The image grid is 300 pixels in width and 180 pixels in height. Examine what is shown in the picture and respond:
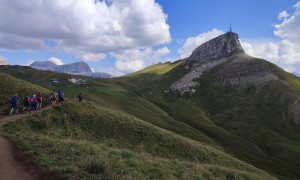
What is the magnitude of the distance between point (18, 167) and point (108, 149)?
32.0ft

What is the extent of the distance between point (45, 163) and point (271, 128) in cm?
13358

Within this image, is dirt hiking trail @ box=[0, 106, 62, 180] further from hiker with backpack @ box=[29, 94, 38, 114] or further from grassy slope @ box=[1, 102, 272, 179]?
hiker with backpack @ box=[29, 94, 38, 114]

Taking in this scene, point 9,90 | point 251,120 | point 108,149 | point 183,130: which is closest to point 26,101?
point 9,90

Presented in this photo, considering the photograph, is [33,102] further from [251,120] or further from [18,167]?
[251,120]

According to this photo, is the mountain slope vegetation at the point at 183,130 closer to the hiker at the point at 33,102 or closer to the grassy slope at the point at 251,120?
the grassy slope at the point at 251,120

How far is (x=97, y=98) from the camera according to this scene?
12075 centimetres

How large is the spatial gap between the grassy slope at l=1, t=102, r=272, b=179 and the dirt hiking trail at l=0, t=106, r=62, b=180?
581mm

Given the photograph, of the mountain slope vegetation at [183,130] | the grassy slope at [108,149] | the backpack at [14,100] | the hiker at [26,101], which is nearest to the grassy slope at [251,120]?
the mountain slope vegetation at [183,130]

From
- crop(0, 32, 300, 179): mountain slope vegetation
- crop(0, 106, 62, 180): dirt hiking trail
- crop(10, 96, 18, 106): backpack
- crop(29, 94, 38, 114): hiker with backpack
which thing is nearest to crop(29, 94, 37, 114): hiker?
crop(29, 94, 38, 114): hiker with backpack

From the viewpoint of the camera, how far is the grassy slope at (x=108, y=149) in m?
19.8

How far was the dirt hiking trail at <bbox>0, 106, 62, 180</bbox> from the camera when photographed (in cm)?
1767

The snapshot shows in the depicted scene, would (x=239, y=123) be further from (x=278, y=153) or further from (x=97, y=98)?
(x=97, y=98)

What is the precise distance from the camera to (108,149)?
28234 millimetres

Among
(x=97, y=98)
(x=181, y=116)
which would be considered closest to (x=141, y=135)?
(x=97, y=98)
